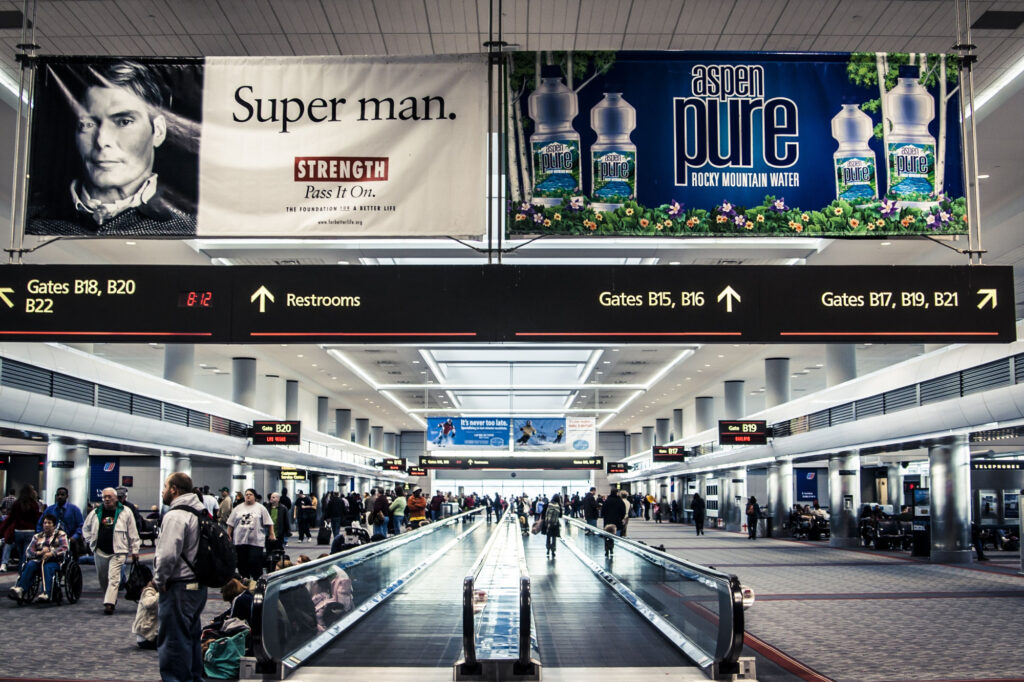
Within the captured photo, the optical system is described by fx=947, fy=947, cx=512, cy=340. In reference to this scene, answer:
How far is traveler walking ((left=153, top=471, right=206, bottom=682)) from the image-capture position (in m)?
6.40

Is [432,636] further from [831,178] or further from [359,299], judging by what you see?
[831,178]

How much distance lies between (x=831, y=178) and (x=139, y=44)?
22.0 feet

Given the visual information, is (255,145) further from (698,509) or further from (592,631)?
(698,509)

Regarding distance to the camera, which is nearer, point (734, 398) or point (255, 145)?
point (255, 145)

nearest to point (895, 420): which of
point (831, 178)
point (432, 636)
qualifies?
point (432, 636)

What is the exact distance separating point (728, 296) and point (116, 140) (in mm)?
4830

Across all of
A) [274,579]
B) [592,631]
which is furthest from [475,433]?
[274,579]

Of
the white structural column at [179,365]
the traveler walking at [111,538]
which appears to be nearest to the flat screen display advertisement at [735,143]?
the traveler walking at [111,538]

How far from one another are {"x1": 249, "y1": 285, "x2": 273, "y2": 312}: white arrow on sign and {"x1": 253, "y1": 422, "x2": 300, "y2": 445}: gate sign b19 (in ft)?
84.0

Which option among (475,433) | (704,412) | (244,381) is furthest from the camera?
(704,412)

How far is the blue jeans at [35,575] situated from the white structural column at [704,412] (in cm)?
3747

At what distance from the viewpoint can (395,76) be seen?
289 inches

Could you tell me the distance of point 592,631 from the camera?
11141 millimetres

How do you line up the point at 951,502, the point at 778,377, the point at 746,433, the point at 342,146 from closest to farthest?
the point at 342,146 < the point at 951,502 < the point at 746,433 < the point at 778,377
